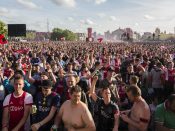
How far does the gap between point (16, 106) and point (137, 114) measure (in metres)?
1.87

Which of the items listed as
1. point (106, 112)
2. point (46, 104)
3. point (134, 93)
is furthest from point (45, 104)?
point (134, 93)

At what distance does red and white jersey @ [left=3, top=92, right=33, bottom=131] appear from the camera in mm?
5031

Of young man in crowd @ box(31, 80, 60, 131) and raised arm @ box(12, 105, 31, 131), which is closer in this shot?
raised arm @ box(12, 105, 31, 131)

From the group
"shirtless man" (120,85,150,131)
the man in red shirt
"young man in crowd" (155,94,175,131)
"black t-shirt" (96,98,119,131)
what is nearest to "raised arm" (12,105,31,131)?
the man in red shirt

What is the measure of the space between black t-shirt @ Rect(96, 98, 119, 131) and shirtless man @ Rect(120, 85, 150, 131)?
31 centimetres

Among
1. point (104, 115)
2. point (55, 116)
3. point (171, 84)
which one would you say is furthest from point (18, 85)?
point (171, 84)

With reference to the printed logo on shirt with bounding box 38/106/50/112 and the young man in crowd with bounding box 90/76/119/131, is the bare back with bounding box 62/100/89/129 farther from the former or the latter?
the young man in crowd with bounding box 90/76/119/131

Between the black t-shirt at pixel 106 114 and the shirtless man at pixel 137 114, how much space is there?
311mm

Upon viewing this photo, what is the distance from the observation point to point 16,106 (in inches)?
198

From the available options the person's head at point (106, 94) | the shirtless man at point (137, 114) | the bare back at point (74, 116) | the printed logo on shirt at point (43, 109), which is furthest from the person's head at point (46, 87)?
the shirtless man at point (137, 114)

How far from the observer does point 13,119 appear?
509 centimetres

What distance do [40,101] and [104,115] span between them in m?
1.08

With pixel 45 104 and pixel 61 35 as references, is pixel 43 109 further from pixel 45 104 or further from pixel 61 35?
pixel 61 35

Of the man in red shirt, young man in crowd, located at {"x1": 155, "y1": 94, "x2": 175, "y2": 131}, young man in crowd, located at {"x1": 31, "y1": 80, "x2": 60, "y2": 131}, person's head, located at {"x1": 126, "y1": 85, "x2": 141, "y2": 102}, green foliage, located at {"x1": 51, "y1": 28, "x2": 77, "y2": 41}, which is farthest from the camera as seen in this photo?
green foliage, located at {"x1": 51, "y1": 28, "x2": 77, "y2": 41}
